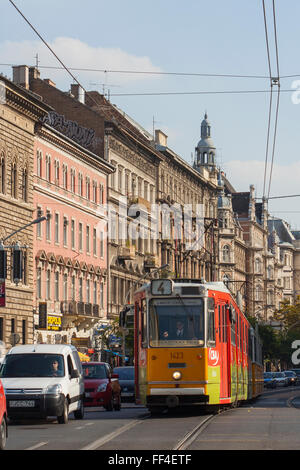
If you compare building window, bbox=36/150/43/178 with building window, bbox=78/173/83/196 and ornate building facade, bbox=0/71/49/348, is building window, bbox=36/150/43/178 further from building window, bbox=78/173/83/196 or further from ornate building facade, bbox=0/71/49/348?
building window, bbox=78/173/83/196

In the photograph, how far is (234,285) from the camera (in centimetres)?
15175

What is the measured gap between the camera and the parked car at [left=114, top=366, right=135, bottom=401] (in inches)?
1681

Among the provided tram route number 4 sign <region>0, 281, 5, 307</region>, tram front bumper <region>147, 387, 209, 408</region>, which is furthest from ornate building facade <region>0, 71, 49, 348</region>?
tram front bumper <region>147, 387, 209, 408</region>

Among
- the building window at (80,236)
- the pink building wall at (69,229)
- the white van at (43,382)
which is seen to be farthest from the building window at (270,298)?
the white van at (43,382)

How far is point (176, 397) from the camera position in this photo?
26016 mm

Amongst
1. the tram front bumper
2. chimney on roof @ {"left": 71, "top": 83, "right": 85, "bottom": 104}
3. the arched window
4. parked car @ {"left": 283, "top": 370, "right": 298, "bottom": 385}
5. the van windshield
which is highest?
chimney on roof @ {"left": 71, "top": 83, "right": 85, "bottom": 104}

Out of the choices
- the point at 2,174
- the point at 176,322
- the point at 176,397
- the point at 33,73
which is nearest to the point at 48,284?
the point at 2,174

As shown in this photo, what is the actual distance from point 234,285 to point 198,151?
26.2m

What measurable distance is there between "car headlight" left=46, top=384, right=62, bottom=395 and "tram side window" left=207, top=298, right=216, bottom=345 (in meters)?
3.58

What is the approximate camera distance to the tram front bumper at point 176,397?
26.0 metres

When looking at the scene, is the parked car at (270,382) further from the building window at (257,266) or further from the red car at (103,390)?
the building window at (257,266)

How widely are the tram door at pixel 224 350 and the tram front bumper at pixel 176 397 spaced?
3.89 feet

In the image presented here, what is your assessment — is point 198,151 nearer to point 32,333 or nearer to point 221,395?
point 32,333
